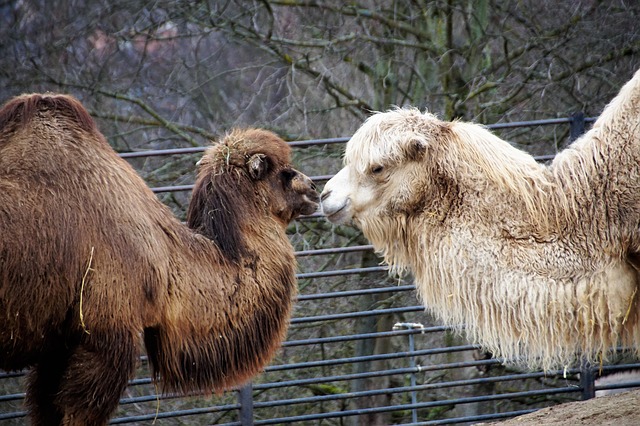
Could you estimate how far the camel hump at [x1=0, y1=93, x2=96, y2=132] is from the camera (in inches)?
190

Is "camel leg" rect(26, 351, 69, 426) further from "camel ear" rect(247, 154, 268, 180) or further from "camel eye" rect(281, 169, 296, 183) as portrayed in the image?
"camel eye" rect(281, 169, 296, 183)

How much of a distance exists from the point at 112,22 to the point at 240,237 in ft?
17.8

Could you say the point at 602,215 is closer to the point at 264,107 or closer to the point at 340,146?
the point at 340,146

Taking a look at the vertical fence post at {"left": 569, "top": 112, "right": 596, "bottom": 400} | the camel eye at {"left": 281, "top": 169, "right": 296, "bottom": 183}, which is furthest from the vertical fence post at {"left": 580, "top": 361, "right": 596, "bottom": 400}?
the camel eye at {"left": 281, "top": 169, "right": 296, "bottom": 183}

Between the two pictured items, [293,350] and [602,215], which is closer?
[602,215]

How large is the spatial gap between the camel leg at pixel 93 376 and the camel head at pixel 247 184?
36.2 inches

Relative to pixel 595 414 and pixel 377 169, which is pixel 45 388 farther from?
pixel 595 414

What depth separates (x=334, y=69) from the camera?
10062 mm

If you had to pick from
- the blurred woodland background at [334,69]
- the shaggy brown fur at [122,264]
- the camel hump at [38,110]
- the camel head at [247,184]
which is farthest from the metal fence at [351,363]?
→ the camel hump at [38,110]

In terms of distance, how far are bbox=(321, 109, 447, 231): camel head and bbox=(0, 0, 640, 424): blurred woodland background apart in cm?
406

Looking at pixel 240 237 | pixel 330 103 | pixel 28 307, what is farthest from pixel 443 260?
pixel 330 103

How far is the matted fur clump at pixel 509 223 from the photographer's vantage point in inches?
169

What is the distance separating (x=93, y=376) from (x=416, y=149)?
6.51 feet

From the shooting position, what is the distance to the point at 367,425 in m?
10.2
